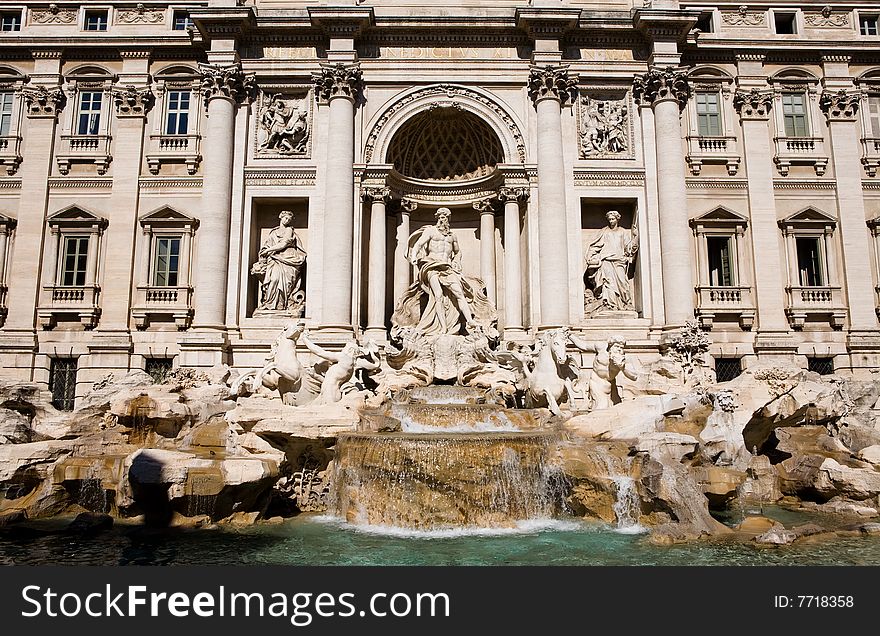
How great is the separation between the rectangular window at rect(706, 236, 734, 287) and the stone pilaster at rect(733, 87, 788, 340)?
761 millimetres

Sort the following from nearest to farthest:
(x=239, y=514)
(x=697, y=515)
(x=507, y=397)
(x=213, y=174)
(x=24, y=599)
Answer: (x=24, y=599)
(x=697, y=515)
(x=239, y=514)
(x=507, y=397)
(x=213, y=174)

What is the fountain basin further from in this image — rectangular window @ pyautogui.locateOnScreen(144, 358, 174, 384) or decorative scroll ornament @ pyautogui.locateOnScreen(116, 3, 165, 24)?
decorative scroll ornament @ pyautogui.locateOnScreen(116, 3, 165, 24)

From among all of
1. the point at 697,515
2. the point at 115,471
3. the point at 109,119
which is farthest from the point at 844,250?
the point at 109,119

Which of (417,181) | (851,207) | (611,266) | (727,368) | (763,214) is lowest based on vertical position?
(727,368)

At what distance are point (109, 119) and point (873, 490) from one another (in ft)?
78.5

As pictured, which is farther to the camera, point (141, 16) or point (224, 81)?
point (141, 16)

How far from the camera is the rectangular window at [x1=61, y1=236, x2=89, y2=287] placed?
64.2 feet

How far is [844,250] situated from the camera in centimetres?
1947

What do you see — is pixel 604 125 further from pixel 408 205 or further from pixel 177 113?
pixel 177 113

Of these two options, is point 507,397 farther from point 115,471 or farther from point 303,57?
point 303,57

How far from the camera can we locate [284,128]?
1933cm

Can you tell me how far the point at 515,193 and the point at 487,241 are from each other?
2.10 m

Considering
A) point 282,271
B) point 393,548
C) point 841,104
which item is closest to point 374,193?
point 282,271

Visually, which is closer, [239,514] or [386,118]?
[239,514]
